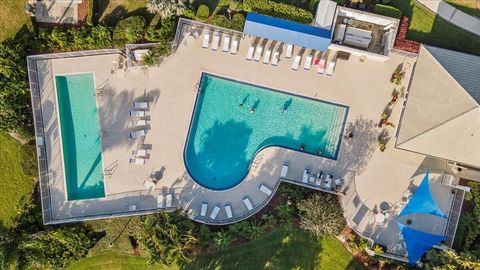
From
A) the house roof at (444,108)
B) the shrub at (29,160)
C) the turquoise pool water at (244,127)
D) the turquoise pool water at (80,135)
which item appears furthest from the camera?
the turquoise pool water at (80,135)

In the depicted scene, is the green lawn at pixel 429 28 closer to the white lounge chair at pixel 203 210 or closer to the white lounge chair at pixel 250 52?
the white lounge chair at pixel 250 52

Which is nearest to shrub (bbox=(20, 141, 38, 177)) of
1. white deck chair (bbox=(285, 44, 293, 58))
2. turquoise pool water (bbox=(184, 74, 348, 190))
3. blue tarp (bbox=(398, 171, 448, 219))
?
turquoise pool water (bbox=(184, 74, 348, 190))

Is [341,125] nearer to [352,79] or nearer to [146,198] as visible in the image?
[352,79]

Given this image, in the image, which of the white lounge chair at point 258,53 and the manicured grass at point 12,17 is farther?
the manicured grass at point 12,17

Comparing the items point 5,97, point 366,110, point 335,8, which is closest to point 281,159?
point 366,110

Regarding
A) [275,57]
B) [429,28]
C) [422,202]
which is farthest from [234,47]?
[422,202]

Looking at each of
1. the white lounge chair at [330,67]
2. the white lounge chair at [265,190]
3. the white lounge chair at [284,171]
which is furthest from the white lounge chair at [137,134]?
the white lounge chair at [330,67]

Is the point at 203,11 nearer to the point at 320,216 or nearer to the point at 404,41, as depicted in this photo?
the point at 404,41
